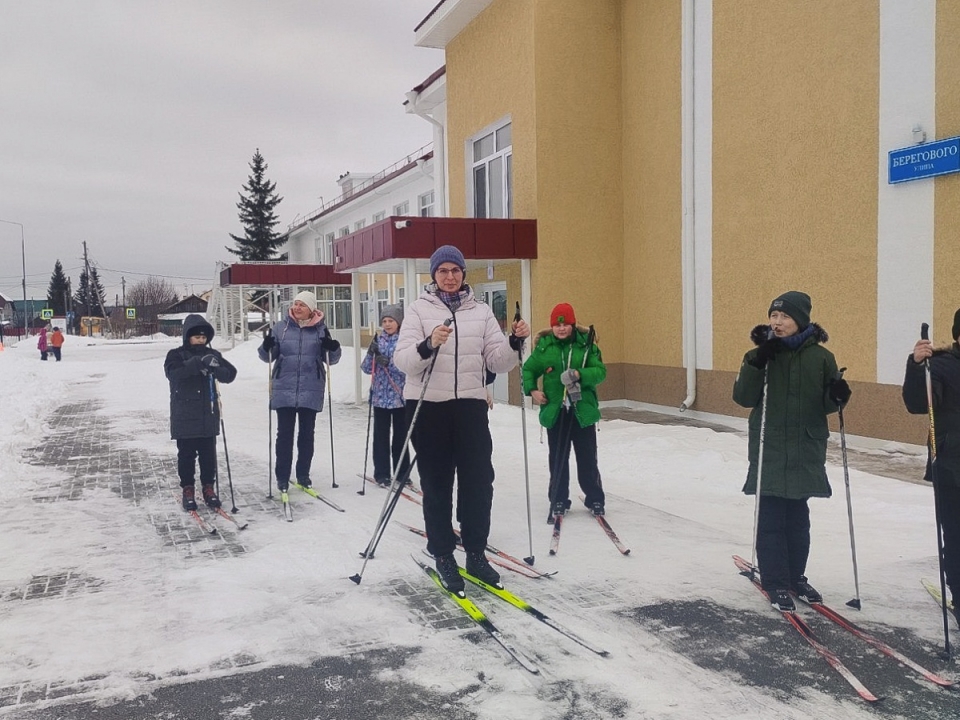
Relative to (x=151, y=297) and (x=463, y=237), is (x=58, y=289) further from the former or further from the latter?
(x=463, y=237)

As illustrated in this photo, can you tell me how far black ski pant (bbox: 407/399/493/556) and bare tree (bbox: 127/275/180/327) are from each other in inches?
3480

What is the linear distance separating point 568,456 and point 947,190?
5.32 meters

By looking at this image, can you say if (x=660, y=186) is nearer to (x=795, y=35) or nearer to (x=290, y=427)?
(x=795, y=35)

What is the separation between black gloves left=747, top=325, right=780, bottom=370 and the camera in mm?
4156

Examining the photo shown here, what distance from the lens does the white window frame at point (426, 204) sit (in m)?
26.2

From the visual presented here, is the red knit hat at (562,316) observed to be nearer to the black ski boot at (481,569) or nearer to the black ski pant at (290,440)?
the black ski boot at (481,569)

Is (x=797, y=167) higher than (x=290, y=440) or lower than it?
higher

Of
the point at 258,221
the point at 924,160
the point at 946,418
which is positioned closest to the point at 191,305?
the point at 258,221

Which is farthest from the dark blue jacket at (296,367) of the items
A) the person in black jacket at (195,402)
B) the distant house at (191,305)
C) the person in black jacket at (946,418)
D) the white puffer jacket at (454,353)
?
the distant house at (191,305)

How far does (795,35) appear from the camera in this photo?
32.8 feet

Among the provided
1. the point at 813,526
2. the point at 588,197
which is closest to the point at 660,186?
the point at 588,197

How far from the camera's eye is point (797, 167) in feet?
33.0

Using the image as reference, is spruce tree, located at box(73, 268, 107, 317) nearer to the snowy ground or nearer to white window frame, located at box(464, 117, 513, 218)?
white window frame, located at box(464, 117, 513, 218)

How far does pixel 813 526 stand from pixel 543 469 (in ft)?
9.67
